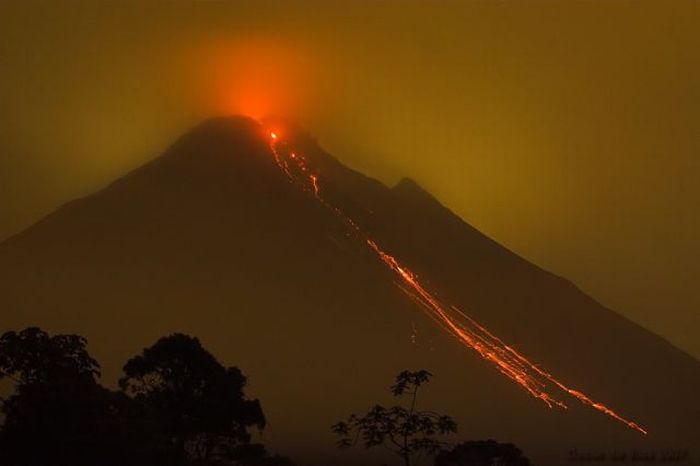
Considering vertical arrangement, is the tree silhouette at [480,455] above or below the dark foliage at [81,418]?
above

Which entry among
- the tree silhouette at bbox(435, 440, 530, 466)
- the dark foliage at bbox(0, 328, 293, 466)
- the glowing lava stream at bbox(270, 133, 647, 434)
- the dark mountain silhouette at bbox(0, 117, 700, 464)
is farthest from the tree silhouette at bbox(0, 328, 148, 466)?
the glowing lava stream at bbox(270, 133, 647, 434)

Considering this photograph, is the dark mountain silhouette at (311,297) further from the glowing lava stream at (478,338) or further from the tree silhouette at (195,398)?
the tree silhouette at (195,398)

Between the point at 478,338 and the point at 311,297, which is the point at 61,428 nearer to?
the point at 478,338

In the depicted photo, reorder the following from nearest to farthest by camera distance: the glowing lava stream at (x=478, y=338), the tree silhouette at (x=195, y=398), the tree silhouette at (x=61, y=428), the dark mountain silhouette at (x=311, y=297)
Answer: the tree silhouette at (x=61, y=428) < the tree silhouette at (x=195, y=398) < the dark mountain silhouette at (x=311, y=297) < the glowing lava stream at (x=478, y=338)

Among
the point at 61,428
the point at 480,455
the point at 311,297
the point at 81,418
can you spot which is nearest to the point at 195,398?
the point at 480,455

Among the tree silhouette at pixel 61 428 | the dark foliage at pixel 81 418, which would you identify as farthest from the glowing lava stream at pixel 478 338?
the tree silhouette at pixel 61 428

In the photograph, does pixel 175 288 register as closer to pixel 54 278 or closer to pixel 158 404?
pixel 54 278

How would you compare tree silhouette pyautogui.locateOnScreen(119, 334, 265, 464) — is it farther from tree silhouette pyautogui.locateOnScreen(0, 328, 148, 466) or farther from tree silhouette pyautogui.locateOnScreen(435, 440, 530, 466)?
tree silhouette pyautogui.locateOnScreen(0, 328, 148, 466)
